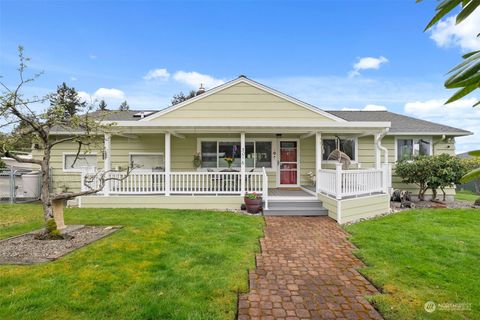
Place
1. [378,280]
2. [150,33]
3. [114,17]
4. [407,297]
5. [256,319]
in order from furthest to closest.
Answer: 1. [150,33]
2. [114,17]
3. [378,280]
4. [407,297]
5. [256,319]

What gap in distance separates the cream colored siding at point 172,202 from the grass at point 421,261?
4012 millimetres

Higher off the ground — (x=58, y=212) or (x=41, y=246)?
(x=58, y=212)

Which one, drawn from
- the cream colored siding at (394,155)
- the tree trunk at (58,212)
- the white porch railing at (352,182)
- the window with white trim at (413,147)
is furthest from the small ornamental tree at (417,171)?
the tree trunk at (58,212)

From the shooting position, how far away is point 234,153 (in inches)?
464

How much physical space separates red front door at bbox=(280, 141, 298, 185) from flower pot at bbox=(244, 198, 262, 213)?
3140 mm

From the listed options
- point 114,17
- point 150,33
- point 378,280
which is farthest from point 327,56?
point 378,280

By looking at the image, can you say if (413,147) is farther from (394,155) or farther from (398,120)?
(398,120)

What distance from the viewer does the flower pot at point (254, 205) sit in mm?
9078

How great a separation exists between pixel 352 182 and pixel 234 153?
4.86 metres

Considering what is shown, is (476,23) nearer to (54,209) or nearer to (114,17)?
(54,209)

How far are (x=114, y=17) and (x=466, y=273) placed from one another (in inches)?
636

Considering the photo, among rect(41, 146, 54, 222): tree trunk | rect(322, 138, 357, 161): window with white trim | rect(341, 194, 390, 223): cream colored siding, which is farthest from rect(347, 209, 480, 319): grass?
rect(41, 146, 54, 222): tree trunk

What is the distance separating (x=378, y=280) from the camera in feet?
13.8

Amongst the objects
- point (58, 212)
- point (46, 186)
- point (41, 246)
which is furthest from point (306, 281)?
point (58, 212)
